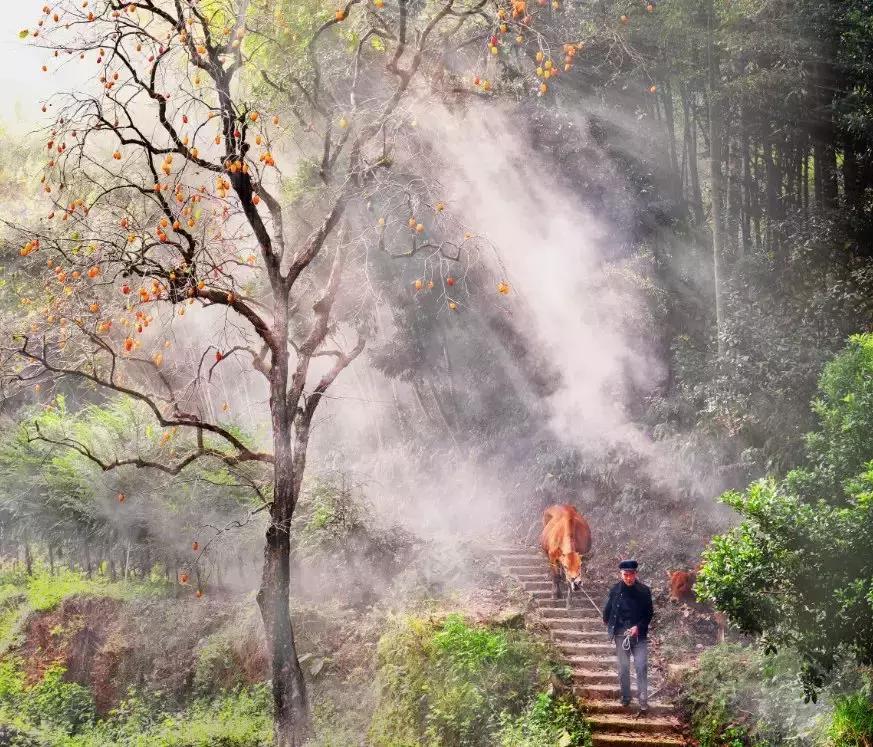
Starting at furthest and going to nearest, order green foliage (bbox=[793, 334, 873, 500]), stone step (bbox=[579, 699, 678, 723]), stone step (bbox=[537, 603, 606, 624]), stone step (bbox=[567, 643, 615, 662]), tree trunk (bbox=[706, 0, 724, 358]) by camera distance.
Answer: tree trunk (bbox=[706, 0, 724, 358]) → stone step (bbox=[537, 603, 606, 624]) → stone step (bbox=[567, 643, 615, 662]) → stone step (bbox=[579, 699, 678, 723]) → green foliage (bbox=[793, 334, 873, 500])

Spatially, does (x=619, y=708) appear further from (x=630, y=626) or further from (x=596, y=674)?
(x=630, y=626)

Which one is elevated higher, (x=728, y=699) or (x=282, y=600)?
(x=282, y=600)

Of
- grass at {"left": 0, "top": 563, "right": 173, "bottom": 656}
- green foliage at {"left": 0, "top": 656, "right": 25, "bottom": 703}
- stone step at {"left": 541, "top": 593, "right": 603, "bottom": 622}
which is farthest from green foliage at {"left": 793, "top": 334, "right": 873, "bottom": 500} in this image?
green foliage at {"left": 0, "top": 656, "right": 25, "bottom": 703}

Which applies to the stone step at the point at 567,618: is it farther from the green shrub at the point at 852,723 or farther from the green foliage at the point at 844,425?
the green foliage at the point at 844,425

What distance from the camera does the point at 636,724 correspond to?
787 cm

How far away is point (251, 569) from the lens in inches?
628

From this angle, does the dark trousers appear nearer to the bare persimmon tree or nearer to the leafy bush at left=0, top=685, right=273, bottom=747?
the bare persimmon tree

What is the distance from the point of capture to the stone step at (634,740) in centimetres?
755

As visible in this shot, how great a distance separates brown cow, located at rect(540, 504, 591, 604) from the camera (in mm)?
10906

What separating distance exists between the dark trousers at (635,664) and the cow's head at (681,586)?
2.43 meters

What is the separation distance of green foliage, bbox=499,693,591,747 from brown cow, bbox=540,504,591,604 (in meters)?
2.86

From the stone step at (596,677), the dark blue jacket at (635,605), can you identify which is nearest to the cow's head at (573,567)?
the stone step at (596,677)

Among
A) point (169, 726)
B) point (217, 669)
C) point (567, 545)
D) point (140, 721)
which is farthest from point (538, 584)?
point (140, 721)

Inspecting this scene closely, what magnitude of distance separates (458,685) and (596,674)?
170 cm
